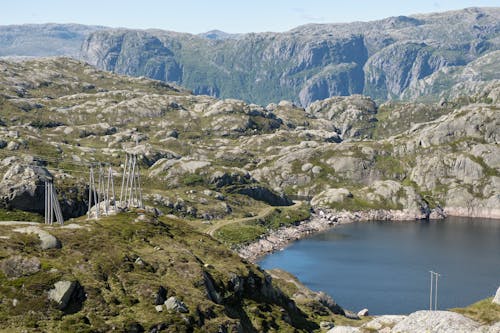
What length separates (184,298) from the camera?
3543 inches

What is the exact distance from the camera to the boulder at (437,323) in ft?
245

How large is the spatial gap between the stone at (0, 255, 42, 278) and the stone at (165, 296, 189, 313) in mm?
19777

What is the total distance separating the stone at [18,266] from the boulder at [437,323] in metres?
52.9

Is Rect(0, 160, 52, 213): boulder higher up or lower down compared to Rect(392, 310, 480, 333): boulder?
lower down

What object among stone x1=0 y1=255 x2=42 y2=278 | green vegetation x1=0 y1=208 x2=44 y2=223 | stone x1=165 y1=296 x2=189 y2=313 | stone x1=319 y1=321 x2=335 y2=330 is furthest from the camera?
green vegetation x1=0 y1=208 x2=44 y2=223

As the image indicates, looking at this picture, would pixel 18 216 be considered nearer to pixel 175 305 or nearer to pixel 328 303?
pixel 328 303

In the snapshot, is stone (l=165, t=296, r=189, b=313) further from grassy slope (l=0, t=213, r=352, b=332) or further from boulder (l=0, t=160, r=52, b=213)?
boulder (l=0, t=160, r=52, b=213)

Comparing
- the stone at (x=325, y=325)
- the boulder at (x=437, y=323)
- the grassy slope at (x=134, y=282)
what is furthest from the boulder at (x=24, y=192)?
the boulder at (x=437, y=323)

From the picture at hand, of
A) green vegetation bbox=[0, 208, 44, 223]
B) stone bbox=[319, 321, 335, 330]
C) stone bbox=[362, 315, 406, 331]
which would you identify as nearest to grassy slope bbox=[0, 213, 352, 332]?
stone bbox=[319, 321, 335, 330]

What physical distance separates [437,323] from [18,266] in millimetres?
59796

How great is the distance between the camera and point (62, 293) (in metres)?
80.8

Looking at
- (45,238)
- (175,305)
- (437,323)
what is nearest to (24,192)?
(45,238)

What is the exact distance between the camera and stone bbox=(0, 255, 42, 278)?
82.4 metres

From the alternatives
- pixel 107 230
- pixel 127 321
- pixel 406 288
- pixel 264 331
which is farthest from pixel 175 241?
pixel 406 288
